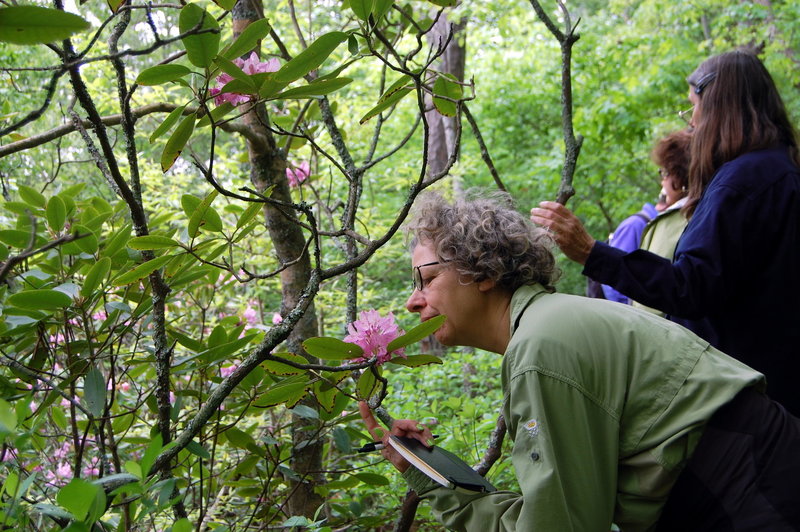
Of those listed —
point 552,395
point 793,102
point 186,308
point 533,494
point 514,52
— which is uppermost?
point 514,52

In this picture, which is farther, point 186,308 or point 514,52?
point 514,52

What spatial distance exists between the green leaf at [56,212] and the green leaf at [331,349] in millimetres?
597

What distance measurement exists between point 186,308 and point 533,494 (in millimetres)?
2403

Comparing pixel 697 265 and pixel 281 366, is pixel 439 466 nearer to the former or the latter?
pixel 281 366

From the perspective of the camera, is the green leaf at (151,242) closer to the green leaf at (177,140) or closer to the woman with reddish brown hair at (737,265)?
the green leaf at (177,140)

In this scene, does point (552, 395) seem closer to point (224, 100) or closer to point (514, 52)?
point (224, 100)

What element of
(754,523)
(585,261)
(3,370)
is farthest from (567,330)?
(3,370)

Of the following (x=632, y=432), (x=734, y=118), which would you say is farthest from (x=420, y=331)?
(x=734, y=118)

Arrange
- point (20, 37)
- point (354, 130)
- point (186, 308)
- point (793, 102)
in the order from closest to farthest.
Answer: point (20, 37)
point (186, 308)
point (354, 130)
point (793, 102)

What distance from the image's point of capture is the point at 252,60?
1.50 metres

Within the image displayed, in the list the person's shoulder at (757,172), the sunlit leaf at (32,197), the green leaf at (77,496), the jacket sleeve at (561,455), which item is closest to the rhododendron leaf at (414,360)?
the jacket sleeve at (561,455)

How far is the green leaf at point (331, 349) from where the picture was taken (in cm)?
143

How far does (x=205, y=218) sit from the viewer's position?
59.3 inches

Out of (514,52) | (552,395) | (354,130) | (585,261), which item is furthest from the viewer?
(514,52)
